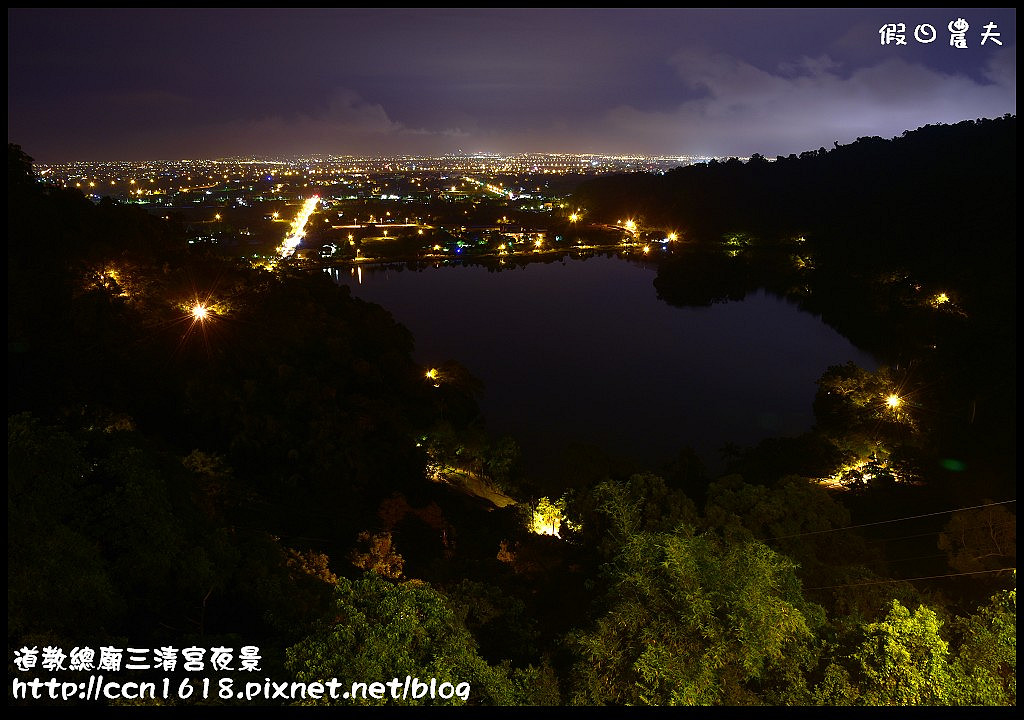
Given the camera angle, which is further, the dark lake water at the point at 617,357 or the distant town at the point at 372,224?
the distant town at the point at 372,224

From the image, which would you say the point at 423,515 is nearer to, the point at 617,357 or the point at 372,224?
the point at 617,357

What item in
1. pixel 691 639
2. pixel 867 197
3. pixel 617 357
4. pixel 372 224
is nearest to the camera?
pixel 691 639

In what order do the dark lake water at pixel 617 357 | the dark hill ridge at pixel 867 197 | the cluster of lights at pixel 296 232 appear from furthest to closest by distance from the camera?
the cluster of lights at pixel 296 232, the dark hill ridge at pixel 867 197, the dark lake water at pixel 617 357

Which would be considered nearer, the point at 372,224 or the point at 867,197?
the point at 867,197

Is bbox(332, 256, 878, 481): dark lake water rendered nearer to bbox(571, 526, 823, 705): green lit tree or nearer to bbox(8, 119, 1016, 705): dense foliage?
bbox(8, 119, 1016, 705): dense foliage

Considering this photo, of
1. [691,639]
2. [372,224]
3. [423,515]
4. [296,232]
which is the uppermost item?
[372,224]

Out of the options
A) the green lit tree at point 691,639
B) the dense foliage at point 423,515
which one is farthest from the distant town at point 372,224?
the green lit tree at point 691,639

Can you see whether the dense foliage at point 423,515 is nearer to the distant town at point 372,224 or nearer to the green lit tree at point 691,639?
the green lit tree at point 691,639

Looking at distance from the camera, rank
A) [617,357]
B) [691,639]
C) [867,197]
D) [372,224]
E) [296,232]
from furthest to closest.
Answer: [372,224] → [296,232] → [867,197] → [617,357] → [691,639]

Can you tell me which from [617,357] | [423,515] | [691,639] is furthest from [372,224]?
[691,639]
